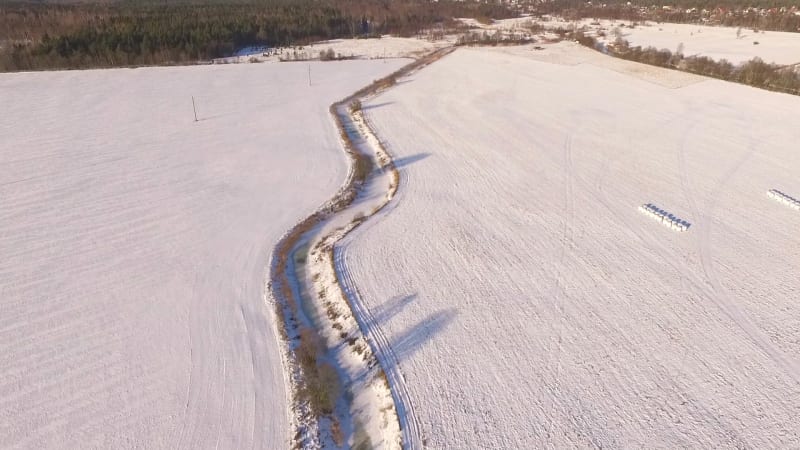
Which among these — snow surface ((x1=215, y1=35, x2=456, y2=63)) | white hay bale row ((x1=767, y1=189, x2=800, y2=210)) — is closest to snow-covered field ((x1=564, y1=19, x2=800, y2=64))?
snow surface ((x1=215, y1=35, x2=456, y2=63))

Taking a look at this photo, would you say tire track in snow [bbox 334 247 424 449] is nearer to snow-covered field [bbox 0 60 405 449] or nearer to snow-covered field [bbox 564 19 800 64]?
snow-covered field [bbox 0 60 405 449]

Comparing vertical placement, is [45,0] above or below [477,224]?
above

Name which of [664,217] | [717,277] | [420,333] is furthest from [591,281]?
[420,333]

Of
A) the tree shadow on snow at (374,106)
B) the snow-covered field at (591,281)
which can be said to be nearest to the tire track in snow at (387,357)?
the snow-covered field at (591,281)

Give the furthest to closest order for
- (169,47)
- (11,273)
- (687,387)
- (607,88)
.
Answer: (169,47), (607,88), (11,273), (687,387)

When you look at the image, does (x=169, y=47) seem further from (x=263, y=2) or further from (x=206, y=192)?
(x=263, y=2)

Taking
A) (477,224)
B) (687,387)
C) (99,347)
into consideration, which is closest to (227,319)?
(99,347)
